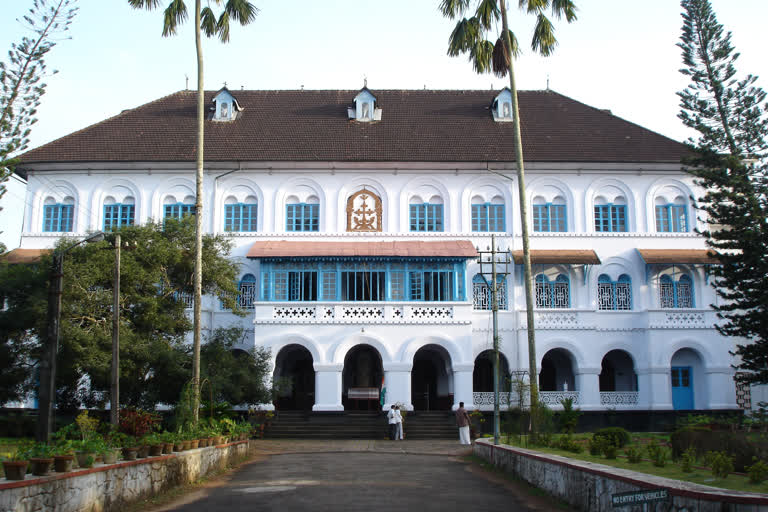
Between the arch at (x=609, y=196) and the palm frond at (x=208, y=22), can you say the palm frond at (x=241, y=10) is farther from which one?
the arch at (x=609, y=196)

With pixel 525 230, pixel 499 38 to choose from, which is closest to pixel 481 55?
pixel 499 38

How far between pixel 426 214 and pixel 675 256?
9986 mm

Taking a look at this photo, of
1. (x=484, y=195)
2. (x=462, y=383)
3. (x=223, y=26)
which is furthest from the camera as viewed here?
(x=484, y=195)

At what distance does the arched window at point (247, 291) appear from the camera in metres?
29.8

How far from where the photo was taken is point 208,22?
20859 millimetres

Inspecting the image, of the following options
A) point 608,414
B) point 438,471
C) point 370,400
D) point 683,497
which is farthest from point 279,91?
point 683,497

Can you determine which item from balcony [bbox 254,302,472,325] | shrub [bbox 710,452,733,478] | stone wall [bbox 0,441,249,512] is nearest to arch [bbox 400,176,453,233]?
balcony [bbox 254,302,472,325]

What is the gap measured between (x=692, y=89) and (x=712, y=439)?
56.8 ft

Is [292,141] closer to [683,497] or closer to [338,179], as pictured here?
[338,179]

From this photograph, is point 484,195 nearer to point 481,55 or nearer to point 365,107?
point 365,107

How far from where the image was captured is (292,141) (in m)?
31.3

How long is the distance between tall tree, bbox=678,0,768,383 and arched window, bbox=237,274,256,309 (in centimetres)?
1707

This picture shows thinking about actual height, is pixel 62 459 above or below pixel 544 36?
below

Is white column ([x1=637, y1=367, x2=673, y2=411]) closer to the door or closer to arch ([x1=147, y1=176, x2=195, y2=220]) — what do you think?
the door
